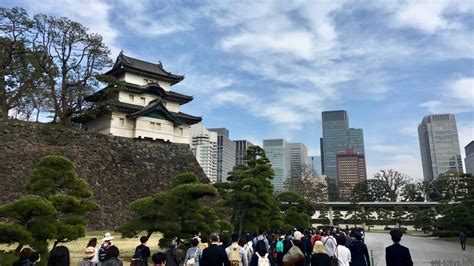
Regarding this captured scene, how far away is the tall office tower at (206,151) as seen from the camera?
390ft

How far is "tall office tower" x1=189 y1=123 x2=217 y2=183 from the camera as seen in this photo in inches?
4675

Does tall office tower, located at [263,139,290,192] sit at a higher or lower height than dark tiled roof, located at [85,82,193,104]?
higher

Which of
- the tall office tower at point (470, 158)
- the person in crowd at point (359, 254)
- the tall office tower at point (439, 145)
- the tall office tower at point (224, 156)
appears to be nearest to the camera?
the person in crowd at point (359, 254)

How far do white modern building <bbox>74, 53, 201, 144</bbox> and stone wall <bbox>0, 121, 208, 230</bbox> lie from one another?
3513 millimetres

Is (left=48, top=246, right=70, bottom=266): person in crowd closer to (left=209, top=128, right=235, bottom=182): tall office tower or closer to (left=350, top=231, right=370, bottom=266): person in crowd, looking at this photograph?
(left=350, top=231, right=370, bottom=266): person in crowd

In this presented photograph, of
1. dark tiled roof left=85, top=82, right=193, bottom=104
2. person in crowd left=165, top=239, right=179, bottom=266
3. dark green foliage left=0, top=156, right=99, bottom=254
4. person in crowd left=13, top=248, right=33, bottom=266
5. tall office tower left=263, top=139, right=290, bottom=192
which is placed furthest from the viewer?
tall office tower left=263, top=139, right=290, bottom=192

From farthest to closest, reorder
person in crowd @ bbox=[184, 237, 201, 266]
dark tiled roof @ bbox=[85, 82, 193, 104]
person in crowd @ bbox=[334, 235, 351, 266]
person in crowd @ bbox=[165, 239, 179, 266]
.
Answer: dark tiled roof @ bbox=[85, 82, 193, 104]
person in crowd @ bbox=[165, 239, 179, 266]
person in crowd @ bbox=[184, 237, 201, 266]
person in crowd @ bbox=[334, 235, 351, 266]

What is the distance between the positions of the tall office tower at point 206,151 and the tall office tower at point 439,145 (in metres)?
82.4

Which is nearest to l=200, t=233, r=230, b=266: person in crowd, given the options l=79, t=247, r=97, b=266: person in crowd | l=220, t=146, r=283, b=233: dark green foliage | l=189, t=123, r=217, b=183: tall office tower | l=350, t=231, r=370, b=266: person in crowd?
l=79, t=247, r=97, b=266: person in crowd

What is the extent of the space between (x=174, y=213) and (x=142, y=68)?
32201 millimetres

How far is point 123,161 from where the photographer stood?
97.3ft

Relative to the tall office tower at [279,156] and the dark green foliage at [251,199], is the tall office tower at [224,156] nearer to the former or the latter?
the tall office tower at [279,156]

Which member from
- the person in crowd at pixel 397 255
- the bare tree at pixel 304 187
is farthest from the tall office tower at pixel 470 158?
the person in crowd at pixel 397 255

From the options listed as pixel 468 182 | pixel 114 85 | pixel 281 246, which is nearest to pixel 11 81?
pixel 114 85
